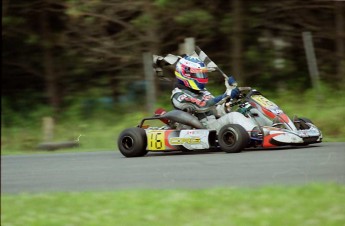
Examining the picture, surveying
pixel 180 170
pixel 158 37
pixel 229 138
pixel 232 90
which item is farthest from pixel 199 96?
pixel 158 37

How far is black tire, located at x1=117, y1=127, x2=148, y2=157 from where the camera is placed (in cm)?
1166

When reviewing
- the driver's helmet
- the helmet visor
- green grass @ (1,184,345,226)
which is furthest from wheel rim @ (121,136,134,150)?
green grass @ (1,184,345,226)

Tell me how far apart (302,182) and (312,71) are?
28.1 feet

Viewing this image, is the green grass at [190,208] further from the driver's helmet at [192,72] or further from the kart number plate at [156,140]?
the driver's helmet at [192,72]

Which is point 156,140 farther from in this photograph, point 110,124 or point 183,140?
point 110,124

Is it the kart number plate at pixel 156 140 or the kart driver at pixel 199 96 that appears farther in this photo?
the kart number plate at pixel 156 140

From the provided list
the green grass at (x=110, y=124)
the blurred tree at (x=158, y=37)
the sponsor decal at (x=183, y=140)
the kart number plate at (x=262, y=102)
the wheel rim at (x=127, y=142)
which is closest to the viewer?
the kart number plate at (x=262, y=102)

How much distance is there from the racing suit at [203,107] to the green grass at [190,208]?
14.5 feet

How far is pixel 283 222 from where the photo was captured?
567 centimetres

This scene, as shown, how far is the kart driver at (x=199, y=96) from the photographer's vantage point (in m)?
11.4

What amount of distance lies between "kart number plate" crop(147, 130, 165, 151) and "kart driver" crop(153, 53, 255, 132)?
20.8 inches

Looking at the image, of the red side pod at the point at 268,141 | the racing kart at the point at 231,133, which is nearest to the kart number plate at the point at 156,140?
the racing kart at the point at 231,133

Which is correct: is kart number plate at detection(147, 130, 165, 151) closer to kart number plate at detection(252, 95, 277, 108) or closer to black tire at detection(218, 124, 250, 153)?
black tire at detection(218, 124, 250, 153)

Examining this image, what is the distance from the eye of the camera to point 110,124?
18.0 metres
